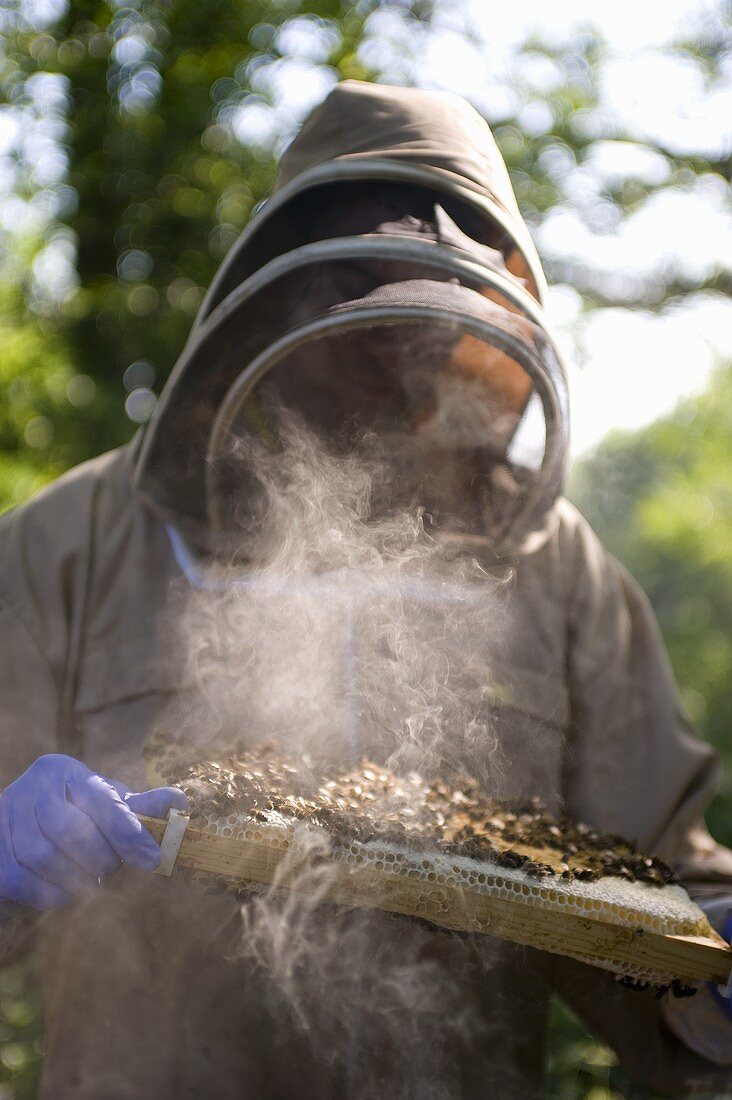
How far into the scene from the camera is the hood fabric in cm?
203

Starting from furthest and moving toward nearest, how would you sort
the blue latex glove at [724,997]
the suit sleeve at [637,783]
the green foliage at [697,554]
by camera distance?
the green foliage at [697,554]
the suit sleeve at [637,783]
the blue latex glove at [724,997]

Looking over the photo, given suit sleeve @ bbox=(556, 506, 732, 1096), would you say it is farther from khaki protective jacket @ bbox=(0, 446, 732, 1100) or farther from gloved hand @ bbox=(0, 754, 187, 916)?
gloved hand @ bbox=(0, 754, 187, 916)

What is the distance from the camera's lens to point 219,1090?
6.35 feet

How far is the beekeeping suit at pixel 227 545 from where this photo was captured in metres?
1.97

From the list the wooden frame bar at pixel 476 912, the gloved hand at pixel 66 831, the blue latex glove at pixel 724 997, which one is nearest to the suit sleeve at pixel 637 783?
the blue latex glove at pixel 724 997

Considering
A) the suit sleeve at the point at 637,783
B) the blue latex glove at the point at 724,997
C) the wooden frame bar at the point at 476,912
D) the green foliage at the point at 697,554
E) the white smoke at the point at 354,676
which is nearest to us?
the wooden frame bar at the point at 476,912

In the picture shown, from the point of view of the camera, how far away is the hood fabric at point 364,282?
203 centimetres

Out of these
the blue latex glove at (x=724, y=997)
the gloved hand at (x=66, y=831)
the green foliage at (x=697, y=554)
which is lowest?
the green foliage at (x=697, y=554)

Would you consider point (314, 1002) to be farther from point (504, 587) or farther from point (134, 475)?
point (134, 475)

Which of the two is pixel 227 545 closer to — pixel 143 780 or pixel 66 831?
pixel 143 780

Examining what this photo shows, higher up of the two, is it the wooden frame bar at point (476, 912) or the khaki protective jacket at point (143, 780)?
the wooden frame bar at point (476, 912)

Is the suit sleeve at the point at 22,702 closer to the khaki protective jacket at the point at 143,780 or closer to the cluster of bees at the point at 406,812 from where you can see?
the khaki protective jacket at the point at 143,780

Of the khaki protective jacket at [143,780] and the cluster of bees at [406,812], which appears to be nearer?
the cluster of bees at [406,812]

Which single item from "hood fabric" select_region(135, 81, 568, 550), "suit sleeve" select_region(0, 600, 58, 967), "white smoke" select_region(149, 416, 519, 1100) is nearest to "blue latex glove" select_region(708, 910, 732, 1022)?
"white smoke" select_region(149, 416, 519, 1100)
